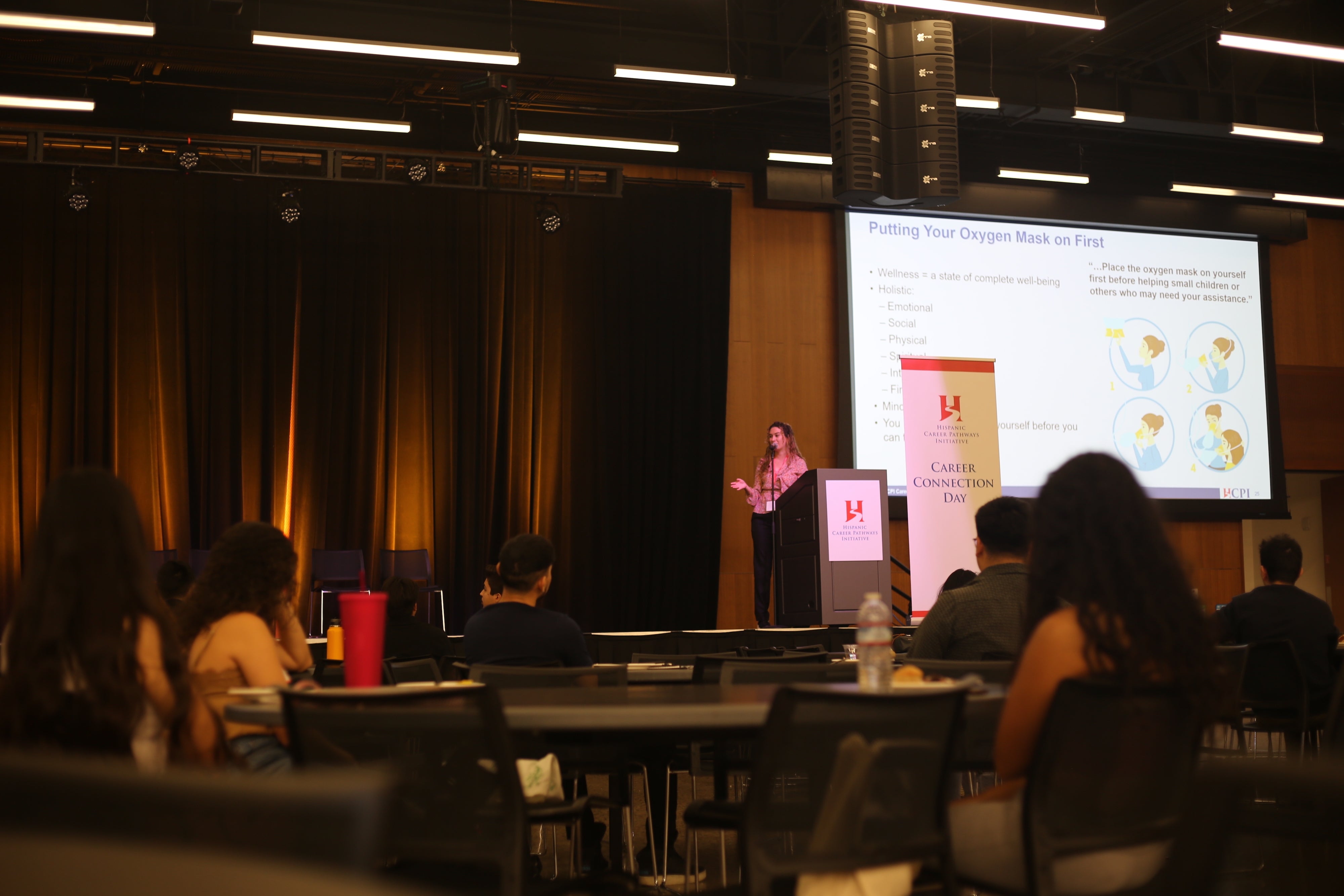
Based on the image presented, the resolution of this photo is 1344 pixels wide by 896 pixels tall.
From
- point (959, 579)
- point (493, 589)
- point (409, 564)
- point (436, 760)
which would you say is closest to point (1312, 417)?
point (959, 579)

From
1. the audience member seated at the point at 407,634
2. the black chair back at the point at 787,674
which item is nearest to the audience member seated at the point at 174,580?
the audience member seated at the point at 407,634

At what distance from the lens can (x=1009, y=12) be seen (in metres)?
6.20

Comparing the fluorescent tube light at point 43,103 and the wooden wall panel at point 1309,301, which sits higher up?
the fluorescent tube light at point 43,103

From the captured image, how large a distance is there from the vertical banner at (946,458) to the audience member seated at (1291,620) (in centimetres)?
171

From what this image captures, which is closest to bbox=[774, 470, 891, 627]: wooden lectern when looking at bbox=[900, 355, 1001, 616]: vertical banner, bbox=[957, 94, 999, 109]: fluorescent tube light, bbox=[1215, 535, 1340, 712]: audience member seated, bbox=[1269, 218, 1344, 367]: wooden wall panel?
bbox=[900, 355, 1001, 616]: vertical banner

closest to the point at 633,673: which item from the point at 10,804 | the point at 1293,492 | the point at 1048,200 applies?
the point at 10,804

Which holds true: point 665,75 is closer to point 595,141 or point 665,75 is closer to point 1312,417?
point 595,141

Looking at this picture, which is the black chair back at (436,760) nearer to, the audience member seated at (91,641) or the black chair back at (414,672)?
the audience member seated at (91,641)

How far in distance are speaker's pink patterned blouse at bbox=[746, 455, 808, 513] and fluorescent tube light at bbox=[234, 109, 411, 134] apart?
361 cm

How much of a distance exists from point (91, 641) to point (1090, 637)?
4.70ft

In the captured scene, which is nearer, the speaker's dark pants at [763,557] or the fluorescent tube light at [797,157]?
the speaker's dark pants at [763,557]

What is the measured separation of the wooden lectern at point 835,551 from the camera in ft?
22.8

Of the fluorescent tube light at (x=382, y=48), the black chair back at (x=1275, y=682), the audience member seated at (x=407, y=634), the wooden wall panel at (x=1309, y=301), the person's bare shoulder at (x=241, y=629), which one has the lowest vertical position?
the black chair back at (x=1275, y=682)

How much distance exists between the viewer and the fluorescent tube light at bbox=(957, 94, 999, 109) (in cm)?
774
